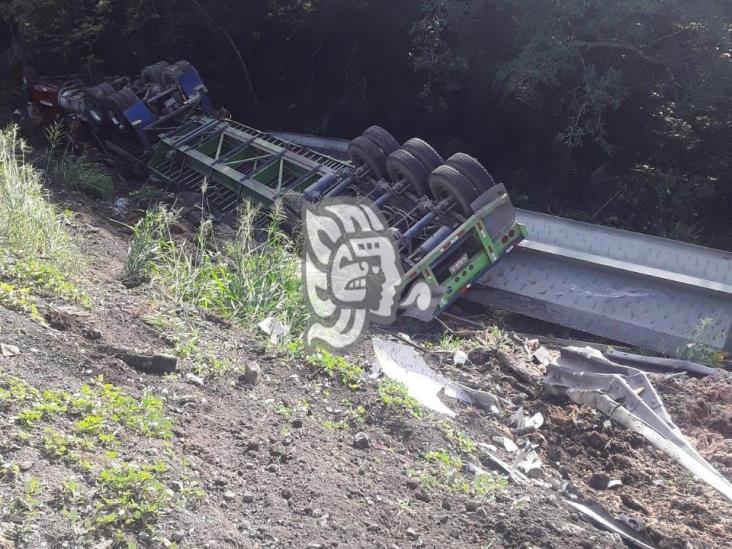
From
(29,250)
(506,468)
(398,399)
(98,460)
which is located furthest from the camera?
(29,250)

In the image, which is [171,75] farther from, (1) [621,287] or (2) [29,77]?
(1) [621,287]

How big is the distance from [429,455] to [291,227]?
4.06 meters

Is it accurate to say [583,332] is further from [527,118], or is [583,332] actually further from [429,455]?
[527,118]

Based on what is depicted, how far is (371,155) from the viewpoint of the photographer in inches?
309

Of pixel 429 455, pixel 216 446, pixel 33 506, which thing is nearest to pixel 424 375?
pixel 429 455

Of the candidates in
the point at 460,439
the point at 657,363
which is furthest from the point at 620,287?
the point at 460,439

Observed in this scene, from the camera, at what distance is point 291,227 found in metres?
7.82

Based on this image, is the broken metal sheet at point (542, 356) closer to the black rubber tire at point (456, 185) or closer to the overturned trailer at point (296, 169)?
the overturned trailer at point (296, 169)

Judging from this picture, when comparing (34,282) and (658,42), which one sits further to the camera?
(658,42)

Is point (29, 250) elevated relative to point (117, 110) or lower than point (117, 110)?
lower

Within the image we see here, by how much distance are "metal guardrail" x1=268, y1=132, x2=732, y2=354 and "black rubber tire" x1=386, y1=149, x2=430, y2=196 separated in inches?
40.8

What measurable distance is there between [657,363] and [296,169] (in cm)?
424


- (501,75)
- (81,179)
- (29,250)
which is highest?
(501,75)

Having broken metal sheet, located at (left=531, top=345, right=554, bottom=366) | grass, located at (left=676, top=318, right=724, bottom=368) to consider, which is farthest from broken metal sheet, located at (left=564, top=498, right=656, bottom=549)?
grass, located at (left=676, top=318, right=724, bottom=368)
